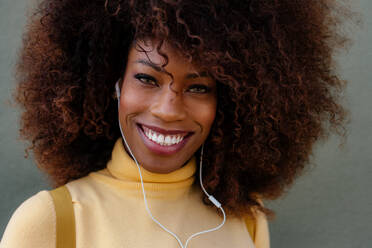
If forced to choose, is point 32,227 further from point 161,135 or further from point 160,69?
point 160,69

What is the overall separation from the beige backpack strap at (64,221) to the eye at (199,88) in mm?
595

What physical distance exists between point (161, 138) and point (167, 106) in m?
0.13

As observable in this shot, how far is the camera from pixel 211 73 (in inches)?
68.1

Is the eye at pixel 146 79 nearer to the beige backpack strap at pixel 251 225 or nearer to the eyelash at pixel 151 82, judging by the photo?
the eyelash at pixel 151 82

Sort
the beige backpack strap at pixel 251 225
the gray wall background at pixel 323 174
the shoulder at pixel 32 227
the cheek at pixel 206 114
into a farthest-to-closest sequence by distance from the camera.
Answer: the gray wall background at pixel 323 174
the beige backpack strap at pixel 251 225
the cheek at pixel 206 114
the shoulder at pixel 32 227

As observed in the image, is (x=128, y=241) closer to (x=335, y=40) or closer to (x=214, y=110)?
(x=214, y=110)

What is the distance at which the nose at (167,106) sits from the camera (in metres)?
1.66

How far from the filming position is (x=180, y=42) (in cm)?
166

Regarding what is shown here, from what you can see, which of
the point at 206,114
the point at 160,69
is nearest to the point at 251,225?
the point at 206,114

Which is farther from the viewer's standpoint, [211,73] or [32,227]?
[211,73]

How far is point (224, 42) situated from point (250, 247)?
84 centimetres

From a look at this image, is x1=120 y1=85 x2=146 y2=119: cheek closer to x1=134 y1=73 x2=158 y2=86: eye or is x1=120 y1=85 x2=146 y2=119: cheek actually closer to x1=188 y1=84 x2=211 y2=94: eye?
x1=134 y1=73 x2=158 y2=86: eye

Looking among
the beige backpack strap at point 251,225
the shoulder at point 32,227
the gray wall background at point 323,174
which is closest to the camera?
the shoulder at point 32,227

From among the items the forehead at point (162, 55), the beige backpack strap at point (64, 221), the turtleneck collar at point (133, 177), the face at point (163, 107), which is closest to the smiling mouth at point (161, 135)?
the face at point (163, 107)
